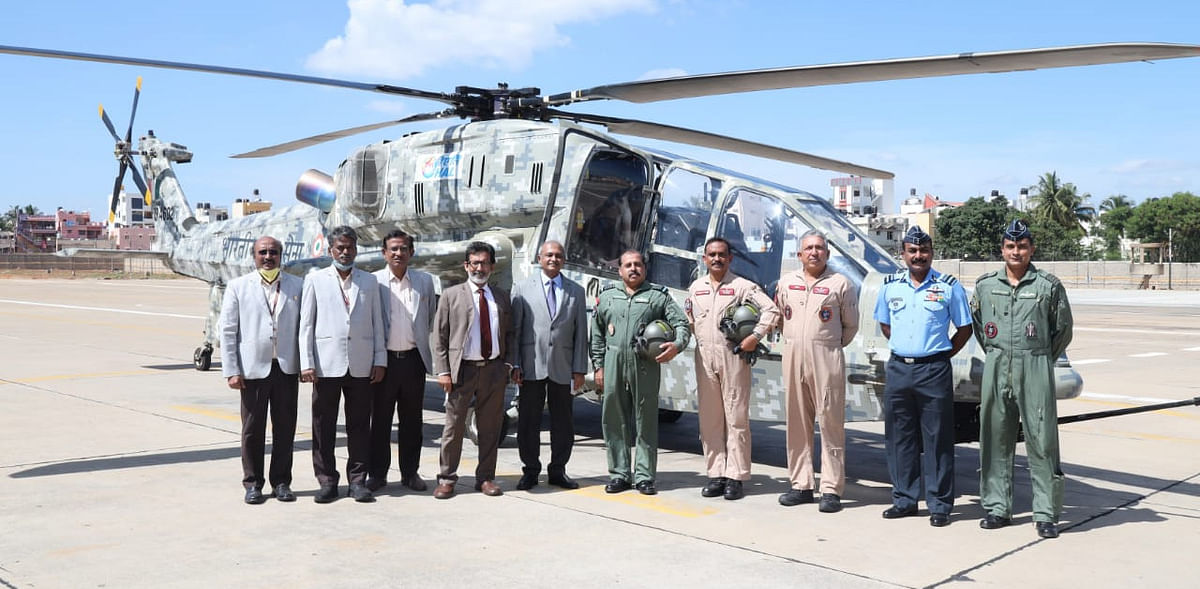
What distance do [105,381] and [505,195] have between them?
7614 mm

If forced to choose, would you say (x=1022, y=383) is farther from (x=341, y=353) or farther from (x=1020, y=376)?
(x=341, y=353)

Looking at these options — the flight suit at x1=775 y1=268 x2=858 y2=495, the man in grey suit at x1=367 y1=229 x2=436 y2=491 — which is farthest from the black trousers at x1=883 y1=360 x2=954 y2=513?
the man in grey suit at x1=367 y1=229 x2=436 y2=491

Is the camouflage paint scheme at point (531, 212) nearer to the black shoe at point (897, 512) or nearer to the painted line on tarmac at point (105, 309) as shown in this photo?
the black shoe at point (897, 512)

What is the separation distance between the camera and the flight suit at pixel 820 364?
653cm

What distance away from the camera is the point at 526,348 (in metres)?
7.09

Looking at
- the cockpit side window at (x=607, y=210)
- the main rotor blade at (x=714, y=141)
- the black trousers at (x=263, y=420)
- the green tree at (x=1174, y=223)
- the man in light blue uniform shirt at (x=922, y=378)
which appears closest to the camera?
the man in light blue uniform shirt at (x=922, y=378)

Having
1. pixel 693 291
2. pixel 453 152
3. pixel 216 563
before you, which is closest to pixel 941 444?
pixel 693 291

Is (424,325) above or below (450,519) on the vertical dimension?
above

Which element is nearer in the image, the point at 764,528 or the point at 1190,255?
the point at 764,528

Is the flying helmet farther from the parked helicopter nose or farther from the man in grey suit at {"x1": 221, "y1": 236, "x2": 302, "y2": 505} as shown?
the parked helicopter nose

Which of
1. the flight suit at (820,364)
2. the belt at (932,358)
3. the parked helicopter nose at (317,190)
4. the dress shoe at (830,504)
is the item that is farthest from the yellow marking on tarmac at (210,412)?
the belt at (932,358)

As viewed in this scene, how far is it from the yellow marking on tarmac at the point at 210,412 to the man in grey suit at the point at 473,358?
14.7 feet

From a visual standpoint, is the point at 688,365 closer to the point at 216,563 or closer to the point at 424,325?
the point at 424,325

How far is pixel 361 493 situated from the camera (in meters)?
6.70
